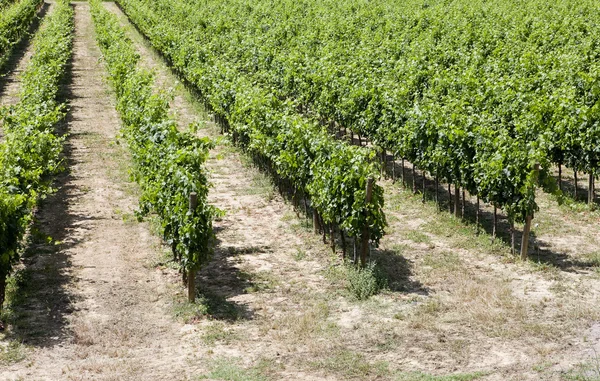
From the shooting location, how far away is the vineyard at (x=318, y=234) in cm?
1125

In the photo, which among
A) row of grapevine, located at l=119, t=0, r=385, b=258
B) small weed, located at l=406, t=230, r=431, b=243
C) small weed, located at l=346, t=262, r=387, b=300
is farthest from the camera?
small weed, located at l=406, t=230, r=431, b=243

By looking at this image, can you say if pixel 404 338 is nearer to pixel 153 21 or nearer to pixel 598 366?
pixel 598 366

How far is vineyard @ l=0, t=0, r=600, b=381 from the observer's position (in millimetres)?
11250

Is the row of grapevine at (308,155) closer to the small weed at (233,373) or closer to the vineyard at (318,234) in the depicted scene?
the vineyard at (318,234)

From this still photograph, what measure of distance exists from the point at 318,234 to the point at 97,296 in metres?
5.11

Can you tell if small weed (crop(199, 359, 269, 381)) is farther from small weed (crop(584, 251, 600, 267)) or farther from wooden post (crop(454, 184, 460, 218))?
wooden post (crop(454, 184, 460, 218))

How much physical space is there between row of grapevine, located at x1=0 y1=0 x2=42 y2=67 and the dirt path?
20.1 m

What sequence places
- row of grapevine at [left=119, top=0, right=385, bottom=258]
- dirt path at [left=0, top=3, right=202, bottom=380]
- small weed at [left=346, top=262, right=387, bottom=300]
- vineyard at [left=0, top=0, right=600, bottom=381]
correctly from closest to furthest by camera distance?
dirt path at [left=0, top=3, right=202, bottom=380]
vineyard at [left=0, top=0, right=600, bottom=381]
small weed at [left=346, top=262, right=387, bottom=300]
row of grapevine at [left=119, top=0, right=385, bottom=258]

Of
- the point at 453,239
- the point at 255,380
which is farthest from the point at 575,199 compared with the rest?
the point at 255,380

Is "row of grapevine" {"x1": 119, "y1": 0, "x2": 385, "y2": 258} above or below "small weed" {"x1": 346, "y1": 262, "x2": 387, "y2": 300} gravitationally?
above

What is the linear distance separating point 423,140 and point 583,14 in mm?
22493

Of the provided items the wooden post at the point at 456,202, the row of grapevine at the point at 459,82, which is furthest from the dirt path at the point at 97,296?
the wooden post at the point at 456,202

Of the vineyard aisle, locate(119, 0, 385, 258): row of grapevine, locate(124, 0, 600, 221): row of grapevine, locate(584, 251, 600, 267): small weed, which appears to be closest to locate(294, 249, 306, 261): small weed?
locate(119, 0, 385, 258): row of grapevine

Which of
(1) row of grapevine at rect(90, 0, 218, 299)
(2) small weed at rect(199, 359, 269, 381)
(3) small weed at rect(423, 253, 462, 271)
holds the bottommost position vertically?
(2) small weed at rect(199, 359, 269, 381)
